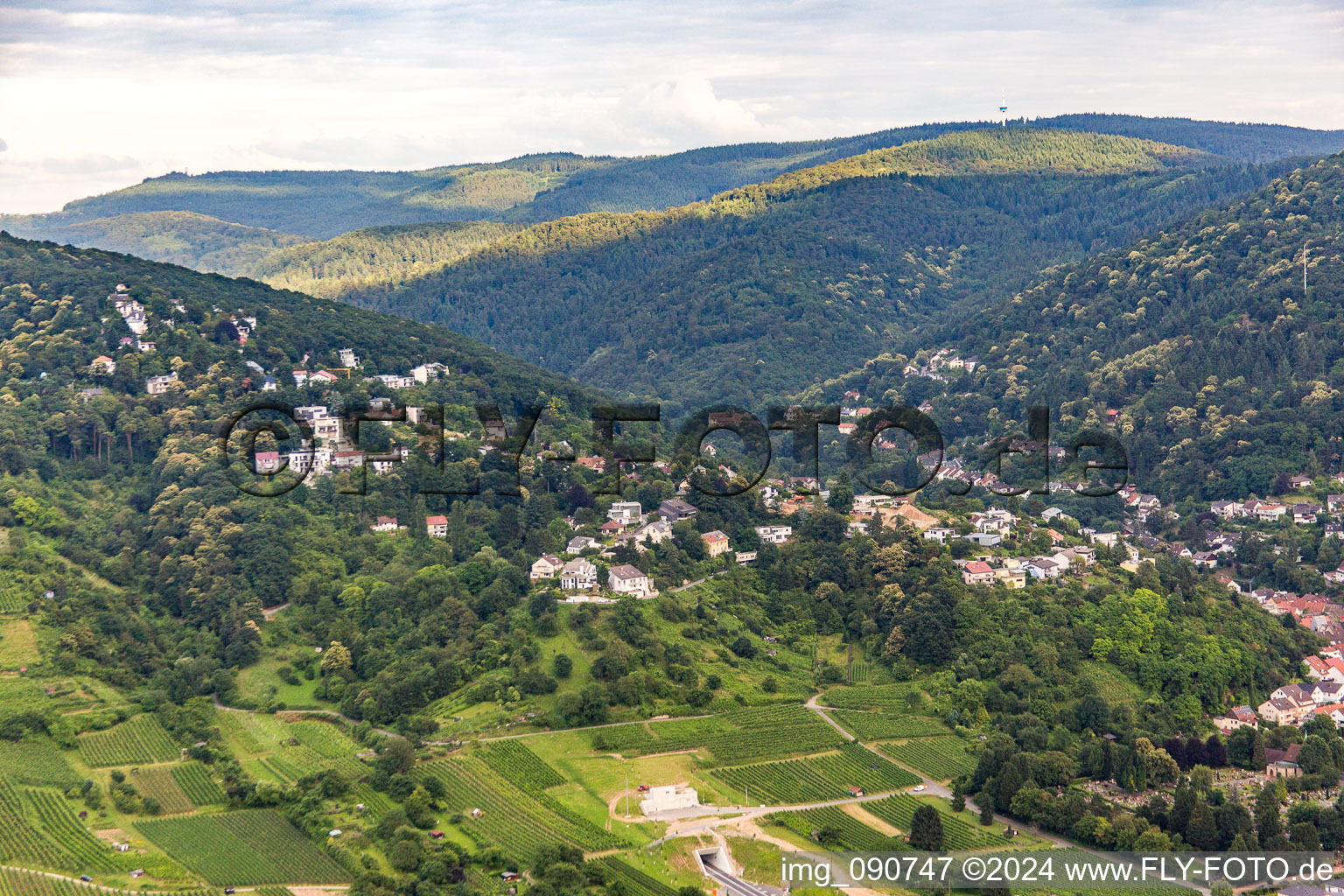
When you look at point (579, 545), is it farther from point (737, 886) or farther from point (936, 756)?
point (737, 886)

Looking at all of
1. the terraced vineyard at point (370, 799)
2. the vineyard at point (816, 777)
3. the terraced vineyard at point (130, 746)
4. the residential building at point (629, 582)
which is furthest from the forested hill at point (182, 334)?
the vineyard at point (816, 777)

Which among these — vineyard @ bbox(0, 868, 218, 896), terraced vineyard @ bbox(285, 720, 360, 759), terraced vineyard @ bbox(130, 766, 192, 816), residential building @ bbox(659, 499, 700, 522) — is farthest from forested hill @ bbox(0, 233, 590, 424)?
vineyard @ bbox(0, 868, 218, 896)

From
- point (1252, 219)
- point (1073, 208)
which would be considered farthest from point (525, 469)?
point (1073, 208)

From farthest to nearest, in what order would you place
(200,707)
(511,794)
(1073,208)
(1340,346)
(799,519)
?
1. (1073,208)
2. (1340,346)
3. (799,519)
4. (200,707)
5. (511,794)

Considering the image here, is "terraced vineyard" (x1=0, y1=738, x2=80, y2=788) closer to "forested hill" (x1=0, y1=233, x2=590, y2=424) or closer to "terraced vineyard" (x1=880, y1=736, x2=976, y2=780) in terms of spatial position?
"forested hill" (x1=0, y1=233, x2=590, y2=424)

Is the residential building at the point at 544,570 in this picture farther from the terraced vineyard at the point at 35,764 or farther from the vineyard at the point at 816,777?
the terraced vineyard at the point at 35,764

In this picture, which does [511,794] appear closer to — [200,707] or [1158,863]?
[200,707]
